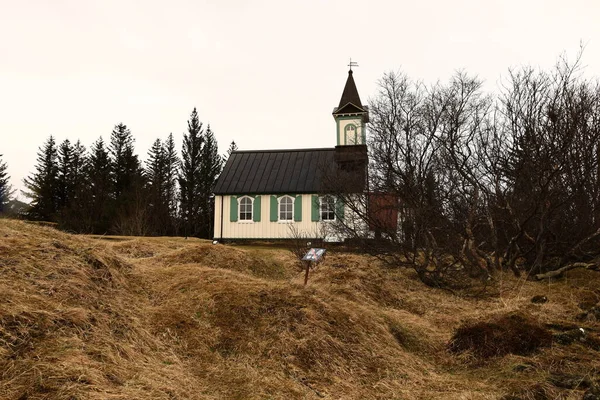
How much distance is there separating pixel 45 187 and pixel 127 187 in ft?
20.1

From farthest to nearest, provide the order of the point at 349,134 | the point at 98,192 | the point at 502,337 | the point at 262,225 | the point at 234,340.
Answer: the point at 98,192 < the point at 349,134 < the point at 262,225 < the point at 502,337 < the point at 234,340

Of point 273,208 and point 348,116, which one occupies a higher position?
point 348,116

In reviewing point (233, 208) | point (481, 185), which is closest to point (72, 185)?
point (233, 208)

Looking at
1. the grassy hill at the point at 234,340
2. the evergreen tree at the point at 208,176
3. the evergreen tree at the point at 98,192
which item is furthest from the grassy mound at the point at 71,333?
the evergreen tree at the point at 208,176

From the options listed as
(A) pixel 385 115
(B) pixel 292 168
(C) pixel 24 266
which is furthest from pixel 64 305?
(B) pixel 292 168

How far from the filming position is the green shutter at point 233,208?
23.9m

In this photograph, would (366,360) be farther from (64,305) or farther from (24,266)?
(24,266)

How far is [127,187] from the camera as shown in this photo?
40719 mm

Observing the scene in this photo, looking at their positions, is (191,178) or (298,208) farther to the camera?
(191,178)

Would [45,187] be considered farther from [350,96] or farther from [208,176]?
[350,96]

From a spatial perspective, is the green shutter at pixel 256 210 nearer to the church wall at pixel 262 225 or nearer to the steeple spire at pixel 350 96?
the church wall at pixel 262 225

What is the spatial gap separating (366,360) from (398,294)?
196 inches

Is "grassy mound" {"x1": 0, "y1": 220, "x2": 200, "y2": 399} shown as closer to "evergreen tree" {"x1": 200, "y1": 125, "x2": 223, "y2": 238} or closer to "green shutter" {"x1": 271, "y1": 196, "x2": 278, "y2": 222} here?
"green shutter" {"x1": 271, "y1": 196, "x2": 278, "y2": 222}

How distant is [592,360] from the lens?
254 inches
